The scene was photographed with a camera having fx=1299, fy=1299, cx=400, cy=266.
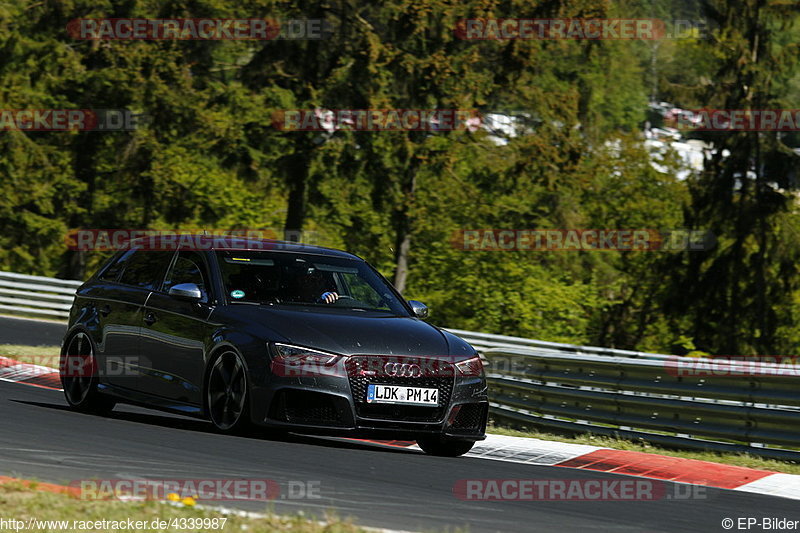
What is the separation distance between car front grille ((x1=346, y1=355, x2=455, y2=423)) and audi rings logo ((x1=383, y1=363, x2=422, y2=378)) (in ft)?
0.07

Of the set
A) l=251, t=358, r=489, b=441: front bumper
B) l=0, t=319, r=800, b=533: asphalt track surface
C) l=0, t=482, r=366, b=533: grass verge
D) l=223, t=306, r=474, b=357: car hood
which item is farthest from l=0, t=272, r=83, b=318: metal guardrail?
l=0, t=482, r=366, b=533: grass verge

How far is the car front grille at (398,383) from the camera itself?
915cm

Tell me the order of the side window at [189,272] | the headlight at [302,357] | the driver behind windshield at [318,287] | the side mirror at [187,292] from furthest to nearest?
the side window at [189,272], the driver behind windshield at [318,287], the side mirror at [187,292], the headlight at [302,357]

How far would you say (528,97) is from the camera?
38719 millimetres

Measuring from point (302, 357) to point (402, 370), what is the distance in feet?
2.42

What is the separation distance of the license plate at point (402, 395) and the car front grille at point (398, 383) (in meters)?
0.03

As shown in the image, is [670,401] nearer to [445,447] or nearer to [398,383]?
[445,447]

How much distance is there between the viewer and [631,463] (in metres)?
10.4

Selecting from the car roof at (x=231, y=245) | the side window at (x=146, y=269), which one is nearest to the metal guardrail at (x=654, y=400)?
the car roof at (x=231, y=245)

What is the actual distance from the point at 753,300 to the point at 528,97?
909cm

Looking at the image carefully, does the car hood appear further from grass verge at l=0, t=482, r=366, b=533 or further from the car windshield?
grass verge at l=0, t=482, r=366, b=533

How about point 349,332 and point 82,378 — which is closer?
point 349,332

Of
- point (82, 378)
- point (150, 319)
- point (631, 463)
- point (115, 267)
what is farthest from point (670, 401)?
point (82, 378)

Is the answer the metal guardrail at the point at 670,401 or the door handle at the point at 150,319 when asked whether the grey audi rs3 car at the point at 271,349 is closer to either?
the door handle at the point at 150,319
